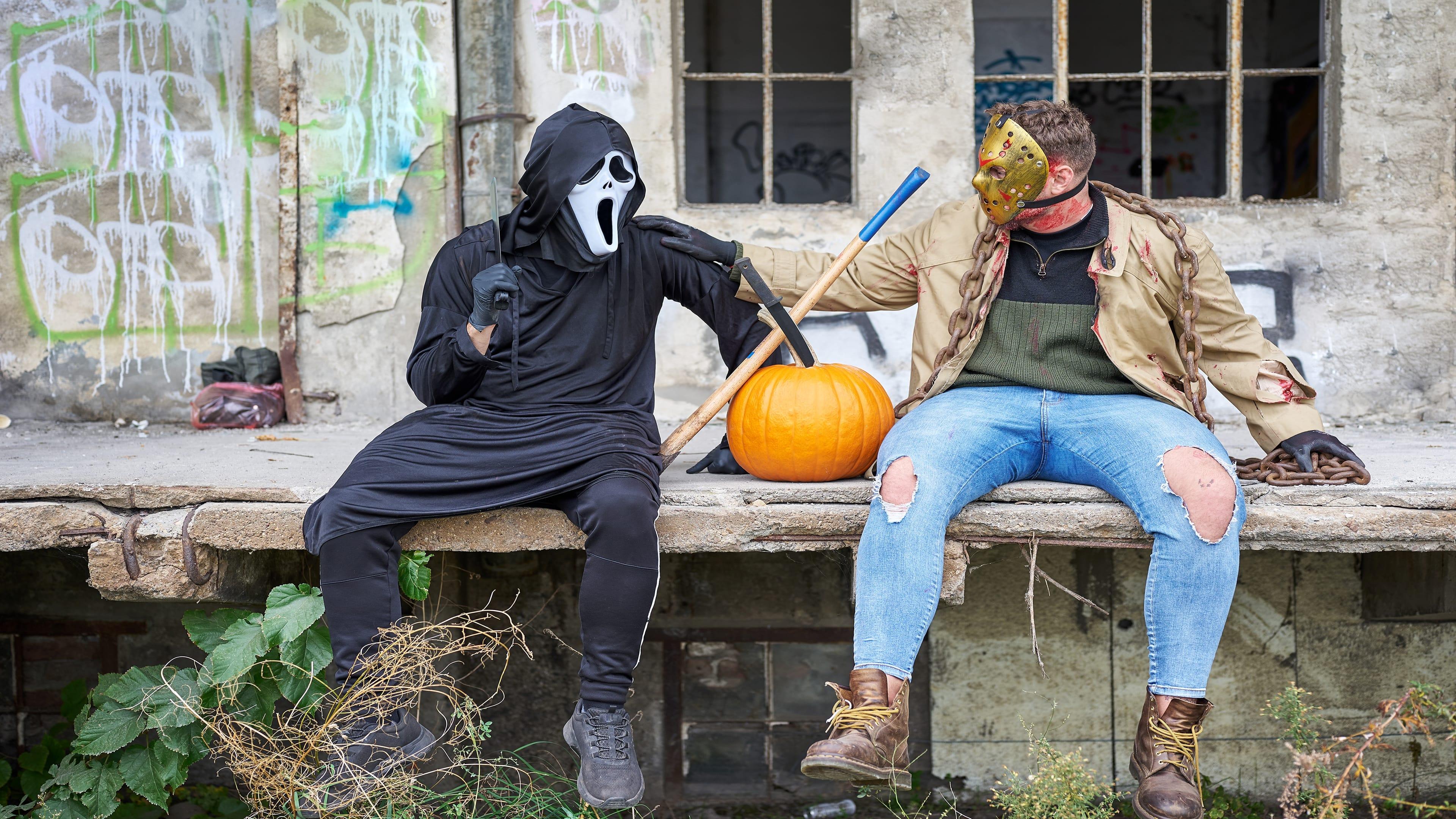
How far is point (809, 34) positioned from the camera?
30.5 feet

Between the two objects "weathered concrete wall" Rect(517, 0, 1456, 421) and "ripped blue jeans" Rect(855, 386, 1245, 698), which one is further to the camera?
"weathered concrete wall" Rect(517, 0, 1456, 421)

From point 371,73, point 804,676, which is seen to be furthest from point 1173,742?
point 371,73

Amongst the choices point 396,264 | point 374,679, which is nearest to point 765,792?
point 374,679

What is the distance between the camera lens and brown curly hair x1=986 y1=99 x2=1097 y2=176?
323 centimetres

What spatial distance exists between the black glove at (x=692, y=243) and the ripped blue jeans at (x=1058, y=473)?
776mm

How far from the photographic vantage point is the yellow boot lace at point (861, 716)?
9.28 ft

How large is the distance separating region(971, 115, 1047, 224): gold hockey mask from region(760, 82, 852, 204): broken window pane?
6112mm

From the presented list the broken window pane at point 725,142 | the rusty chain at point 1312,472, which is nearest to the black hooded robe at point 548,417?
the rusty chain at point 1312,472

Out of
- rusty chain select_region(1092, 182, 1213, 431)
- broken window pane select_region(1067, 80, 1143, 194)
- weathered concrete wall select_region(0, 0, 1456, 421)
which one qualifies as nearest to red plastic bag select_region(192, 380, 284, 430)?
weathered concrete wall select_region(0, 0, 1456, 421)

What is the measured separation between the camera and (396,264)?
16.9 feet

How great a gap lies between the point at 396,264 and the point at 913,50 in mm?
2529

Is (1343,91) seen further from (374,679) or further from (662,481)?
(374,679)

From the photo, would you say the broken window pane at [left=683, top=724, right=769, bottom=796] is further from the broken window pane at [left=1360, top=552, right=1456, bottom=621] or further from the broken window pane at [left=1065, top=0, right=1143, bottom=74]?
the broken window pane at [left=1065, top=0, right=1143, bottom=74]

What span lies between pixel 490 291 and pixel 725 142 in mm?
6557
